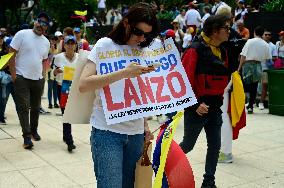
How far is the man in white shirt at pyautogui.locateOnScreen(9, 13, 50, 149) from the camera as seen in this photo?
655 cm

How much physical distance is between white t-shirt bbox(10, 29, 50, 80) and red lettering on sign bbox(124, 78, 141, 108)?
12.8 feet

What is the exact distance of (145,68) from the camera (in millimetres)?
2740

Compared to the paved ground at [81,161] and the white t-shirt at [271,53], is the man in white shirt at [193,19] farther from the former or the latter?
the paved ground at [81,161]

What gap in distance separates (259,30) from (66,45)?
16.8 ft

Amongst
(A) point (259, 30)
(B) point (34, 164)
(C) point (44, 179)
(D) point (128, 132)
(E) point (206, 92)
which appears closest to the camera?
(D) point (128, 132)

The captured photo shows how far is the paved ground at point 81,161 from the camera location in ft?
17.0

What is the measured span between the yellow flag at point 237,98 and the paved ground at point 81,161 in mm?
692

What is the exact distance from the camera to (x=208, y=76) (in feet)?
14.6

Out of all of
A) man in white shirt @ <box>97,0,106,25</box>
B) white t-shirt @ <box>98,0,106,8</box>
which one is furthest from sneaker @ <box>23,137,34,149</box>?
white t-shirt @ <box>98,0,106,8</box>

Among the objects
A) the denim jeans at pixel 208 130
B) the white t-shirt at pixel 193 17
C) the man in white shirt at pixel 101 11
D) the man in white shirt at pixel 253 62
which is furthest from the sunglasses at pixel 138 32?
the man in white shirt at pixel 101 11

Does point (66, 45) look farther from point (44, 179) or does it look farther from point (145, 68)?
point (145, 68)

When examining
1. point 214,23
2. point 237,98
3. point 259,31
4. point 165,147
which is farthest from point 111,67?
point 259,31

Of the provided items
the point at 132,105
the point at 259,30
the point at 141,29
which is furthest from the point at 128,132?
the point at 259,30

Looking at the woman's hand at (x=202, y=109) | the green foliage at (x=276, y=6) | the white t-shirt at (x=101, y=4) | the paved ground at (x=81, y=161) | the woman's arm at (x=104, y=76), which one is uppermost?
the white t-shirt at (x=101, y=4)
